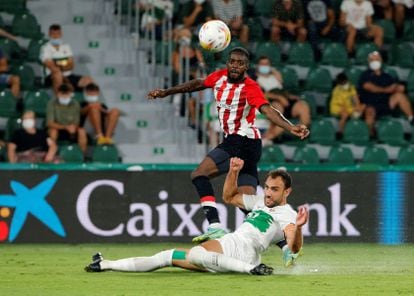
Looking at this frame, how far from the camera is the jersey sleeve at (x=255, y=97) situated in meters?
12.5

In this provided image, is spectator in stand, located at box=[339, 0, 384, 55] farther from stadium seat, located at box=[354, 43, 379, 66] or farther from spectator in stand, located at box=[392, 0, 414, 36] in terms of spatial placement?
spectator in stand, located at box=[392, 0, 414, 36]

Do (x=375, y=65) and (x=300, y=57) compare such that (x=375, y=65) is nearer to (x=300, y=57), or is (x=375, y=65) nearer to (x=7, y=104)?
(x=300, y=57)

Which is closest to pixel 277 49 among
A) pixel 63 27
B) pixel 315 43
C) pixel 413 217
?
pixel 315 43

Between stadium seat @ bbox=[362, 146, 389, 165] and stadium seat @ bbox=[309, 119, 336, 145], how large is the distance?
62 cm

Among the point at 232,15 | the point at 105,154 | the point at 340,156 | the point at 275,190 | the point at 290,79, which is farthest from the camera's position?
the point at 232,15

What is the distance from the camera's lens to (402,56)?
71.5ft

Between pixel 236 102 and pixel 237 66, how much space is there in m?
0.44

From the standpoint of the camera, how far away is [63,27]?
20406mm

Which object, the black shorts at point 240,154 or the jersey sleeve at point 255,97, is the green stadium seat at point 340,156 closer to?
the black shorts at point 240,154

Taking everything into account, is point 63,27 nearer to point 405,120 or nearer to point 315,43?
point 315,43

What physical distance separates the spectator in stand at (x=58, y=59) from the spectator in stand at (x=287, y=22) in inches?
147

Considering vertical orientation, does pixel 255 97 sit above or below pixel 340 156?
above

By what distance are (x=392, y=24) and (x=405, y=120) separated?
2.28 metres

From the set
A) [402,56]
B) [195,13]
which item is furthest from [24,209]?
[402,56]
